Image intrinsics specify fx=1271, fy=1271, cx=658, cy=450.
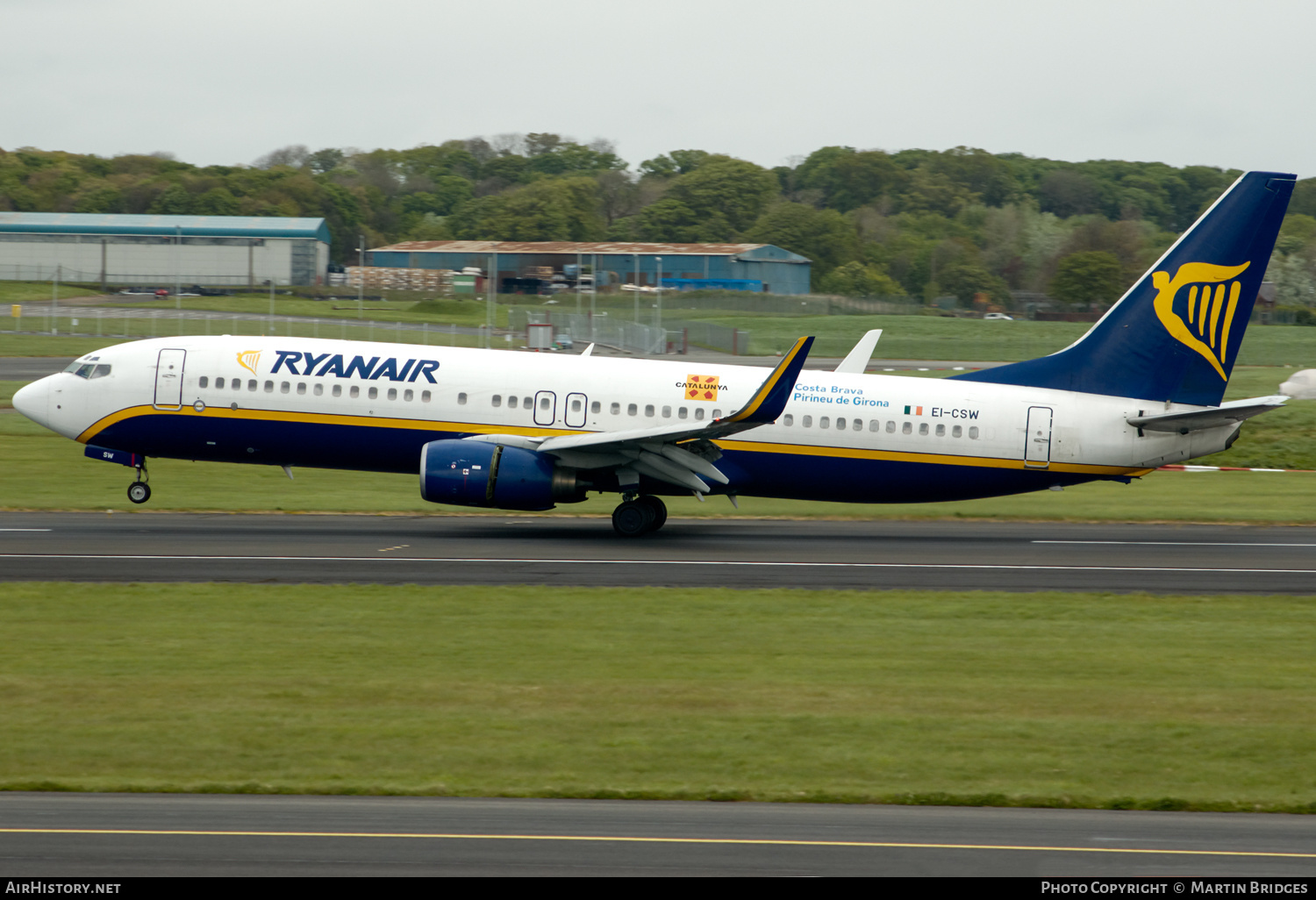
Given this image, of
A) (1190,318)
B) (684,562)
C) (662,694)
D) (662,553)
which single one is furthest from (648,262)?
(662,694)

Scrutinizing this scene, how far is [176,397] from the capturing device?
27.0 meters

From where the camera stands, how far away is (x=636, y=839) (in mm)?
10500

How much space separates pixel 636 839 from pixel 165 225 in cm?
13250

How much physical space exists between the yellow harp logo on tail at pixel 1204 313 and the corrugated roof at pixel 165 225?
375ft

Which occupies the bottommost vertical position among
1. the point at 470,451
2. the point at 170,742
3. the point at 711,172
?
the point at 170,742

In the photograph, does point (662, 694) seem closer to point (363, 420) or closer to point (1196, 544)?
point (363, 420)

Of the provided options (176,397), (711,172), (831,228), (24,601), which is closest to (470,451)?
(176,397)

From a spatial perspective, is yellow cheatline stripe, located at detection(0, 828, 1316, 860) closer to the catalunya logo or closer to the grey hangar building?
the catalunya logo

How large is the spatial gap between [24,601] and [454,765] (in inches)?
395

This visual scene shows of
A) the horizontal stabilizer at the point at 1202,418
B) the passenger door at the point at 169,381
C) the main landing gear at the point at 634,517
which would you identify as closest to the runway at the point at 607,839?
the main landing gear at the point at 634,517

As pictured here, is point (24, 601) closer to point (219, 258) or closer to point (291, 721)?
point (291, 721)

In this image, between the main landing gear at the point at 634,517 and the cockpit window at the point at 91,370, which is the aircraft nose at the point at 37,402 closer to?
the cockpit window at the point at 91,370

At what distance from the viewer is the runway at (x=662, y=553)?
22.2 metres
